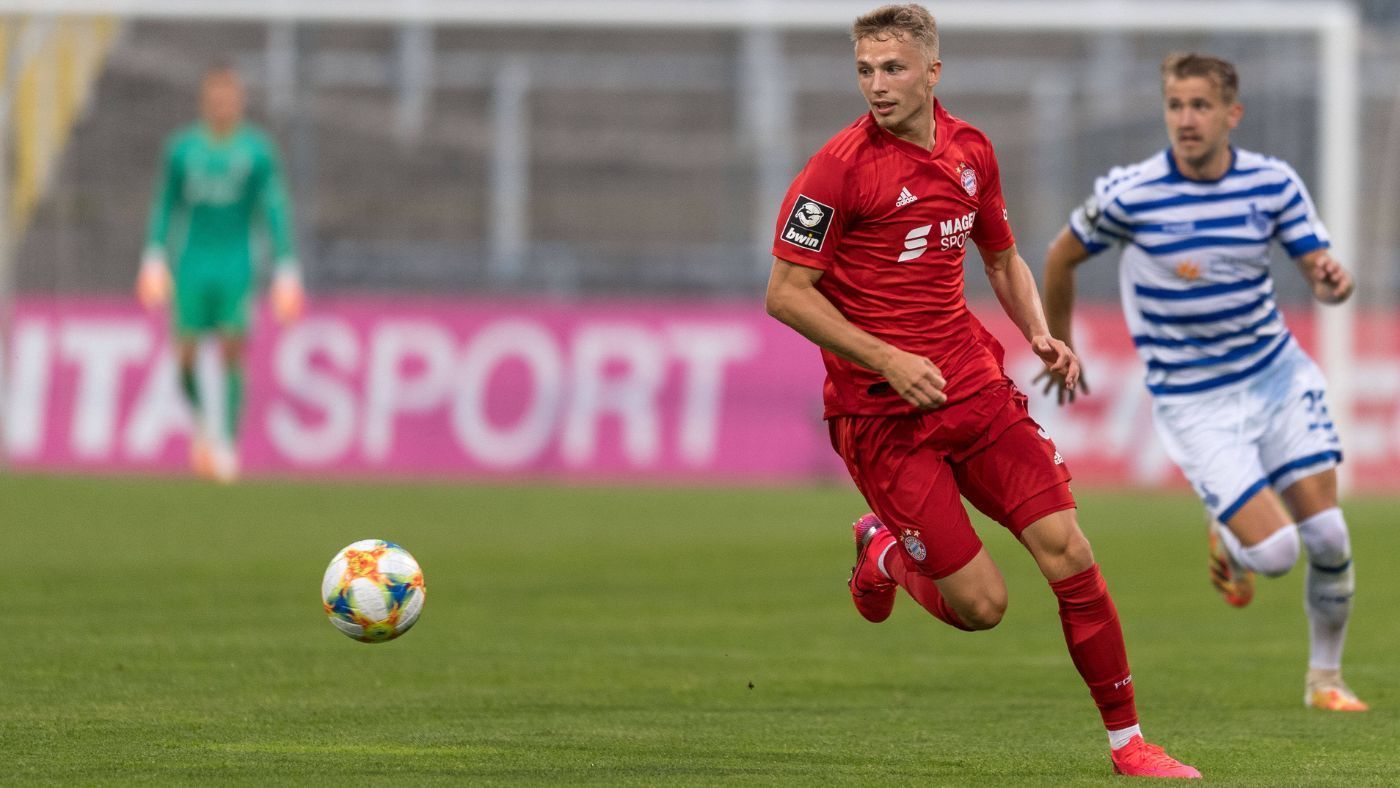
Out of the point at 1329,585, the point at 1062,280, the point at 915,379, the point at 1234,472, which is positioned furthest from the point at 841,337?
the point at 1329,585

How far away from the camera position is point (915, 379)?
6.11 metres

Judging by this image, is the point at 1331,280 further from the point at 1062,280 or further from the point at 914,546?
the point at 914,546

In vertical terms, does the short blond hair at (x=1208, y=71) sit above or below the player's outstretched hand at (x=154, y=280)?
above

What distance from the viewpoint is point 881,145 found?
645cm

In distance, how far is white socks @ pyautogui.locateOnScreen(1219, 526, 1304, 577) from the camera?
25.8ft

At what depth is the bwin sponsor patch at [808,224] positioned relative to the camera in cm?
631

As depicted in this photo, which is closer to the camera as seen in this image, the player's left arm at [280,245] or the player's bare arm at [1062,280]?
the player's bare arm at [1062,280]

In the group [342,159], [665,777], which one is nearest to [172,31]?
[342,159]

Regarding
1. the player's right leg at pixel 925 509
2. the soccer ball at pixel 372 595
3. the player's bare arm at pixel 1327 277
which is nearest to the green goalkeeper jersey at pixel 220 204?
the soccer ball at pixel 372 595

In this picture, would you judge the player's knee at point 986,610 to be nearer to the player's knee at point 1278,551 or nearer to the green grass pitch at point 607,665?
the green grass pitch at point 607,665

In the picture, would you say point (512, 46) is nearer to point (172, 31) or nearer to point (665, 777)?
point (172, 31)

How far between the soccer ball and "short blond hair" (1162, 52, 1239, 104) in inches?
124

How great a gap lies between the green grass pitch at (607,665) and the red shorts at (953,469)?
62 centimetres

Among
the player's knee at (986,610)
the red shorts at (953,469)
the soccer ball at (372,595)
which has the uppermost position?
the red shorts at (953,469)
